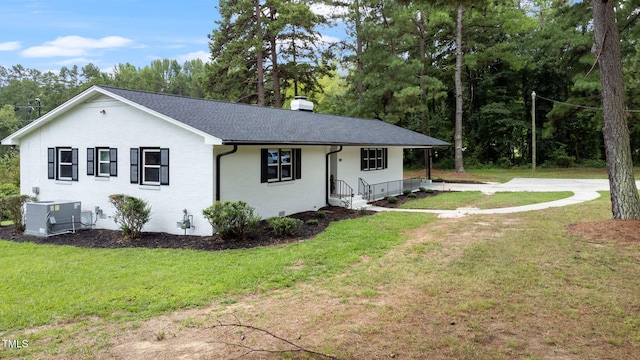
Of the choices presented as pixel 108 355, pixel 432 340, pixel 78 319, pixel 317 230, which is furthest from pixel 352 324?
pixel 317 230

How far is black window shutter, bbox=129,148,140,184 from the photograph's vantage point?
11375 mm

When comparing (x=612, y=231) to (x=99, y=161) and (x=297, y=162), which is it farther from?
(x=99, y=161)

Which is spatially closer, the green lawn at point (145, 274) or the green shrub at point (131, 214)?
the green lawn at point (145, 274)

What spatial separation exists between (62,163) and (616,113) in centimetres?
1553

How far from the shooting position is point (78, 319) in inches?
203

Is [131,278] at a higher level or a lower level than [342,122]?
lower

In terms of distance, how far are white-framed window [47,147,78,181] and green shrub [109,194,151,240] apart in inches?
126

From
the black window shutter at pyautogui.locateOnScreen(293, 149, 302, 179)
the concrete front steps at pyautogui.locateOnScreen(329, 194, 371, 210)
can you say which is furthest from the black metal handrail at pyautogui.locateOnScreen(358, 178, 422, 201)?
the black window shutter at pyautogui.locateOnScreen(293, 149, 302, 179)

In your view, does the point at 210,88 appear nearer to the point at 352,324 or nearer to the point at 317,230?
the point at 317,230

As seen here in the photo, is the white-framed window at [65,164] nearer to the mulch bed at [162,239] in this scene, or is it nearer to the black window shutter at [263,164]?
the mulch bed at [162,239]

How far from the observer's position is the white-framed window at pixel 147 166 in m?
11.1

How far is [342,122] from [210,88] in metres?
17.7

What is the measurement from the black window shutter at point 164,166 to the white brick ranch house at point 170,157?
0.03 m

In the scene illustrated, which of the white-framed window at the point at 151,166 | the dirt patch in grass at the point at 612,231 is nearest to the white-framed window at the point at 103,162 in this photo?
the white-framed window at the point at 151,166
